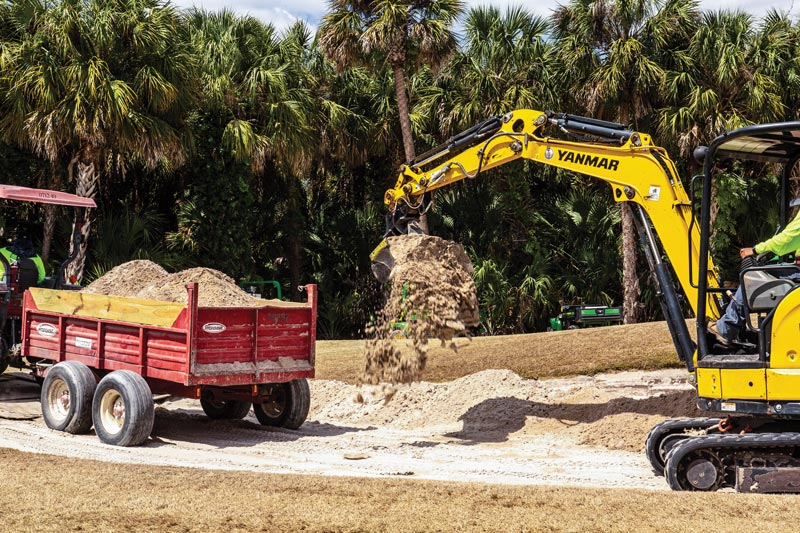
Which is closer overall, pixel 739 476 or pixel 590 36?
pixel 739 476

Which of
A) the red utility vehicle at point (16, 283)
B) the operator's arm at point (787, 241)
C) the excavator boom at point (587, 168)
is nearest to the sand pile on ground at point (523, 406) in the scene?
the excavator boom at point (587, 168)

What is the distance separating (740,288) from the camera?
7.78 meters

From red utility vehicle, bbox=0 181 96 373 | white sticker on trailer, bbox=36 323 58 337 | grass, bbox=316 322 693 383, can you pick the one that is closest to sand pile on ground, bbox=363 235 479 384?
grass, bbox=316 322 693 383

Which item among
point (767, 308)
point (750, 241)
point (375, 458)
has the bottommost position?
point (375, 458)

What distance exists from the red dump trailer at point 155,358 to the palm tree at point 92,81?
7632 mm

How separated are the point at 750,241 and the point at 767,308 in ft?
58.1

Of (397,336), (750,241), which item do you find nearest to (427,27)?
(750,241)

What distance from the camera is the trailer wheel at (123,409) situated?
988 centimetres

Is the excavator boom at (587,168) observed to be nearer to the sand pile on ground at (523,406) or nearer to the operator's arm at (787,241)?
the operator's arm at (787,241)

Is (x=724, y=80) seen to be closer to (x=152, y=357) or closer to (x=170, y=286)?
(x=170, y=286)

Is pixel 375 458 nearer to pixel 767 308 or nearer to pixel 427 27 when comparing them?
pixel 767 308

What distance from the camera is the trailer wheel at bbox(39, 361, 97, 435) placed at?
1055 cm

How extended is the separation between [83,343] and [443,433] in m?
4.62

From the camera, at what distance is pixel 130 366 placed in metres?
10.5
